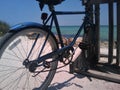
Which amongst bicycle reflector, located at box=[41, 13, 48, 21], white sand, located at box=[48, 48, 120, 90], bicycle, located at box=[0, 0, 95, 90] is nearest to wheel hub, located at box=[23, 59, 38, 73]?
bicycle, located at box=[0, 0, 95, 90]

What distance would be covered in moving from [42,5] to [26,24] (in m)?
0.42

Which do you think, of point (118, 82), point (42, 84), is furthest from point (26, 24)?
point (118, 82)

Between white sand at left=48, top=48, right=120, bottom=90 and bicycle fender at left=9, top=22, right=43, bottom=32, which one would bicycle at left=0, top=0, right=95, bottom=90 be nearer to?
bicycle fender at left=9, top=22, right=43, bottom=32

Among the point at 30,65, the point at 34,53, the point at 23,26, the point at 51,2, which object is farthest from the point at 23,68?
the point at 51,2

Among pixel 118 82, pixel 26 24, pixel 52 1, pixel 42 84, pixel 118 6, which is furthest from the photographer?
pixel 118 6

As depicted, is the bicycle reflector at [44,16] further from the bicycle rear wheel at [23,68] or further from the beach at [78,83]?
the beach at [78,83]

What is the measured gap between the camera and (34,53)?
4.46m

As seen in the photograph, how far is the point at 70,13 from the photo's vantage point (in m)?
4.61

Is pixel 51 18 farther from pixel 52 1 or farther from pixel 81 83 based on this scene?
pixel 81 83

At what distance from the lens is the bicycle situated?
13.0ft

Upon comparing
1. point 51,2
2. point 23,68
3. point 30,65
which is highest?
point 51,2

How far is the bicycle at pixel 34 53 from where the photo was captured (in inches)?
156

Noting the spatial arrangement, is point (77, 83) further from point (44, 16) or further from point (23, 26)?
point (23, 26)

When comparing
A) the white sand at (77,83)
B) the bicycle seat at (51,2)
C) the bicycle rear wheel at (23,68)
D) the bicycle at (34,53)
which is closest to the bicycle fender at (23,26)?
the bicycle at (34,53)
